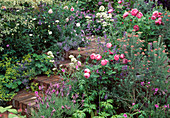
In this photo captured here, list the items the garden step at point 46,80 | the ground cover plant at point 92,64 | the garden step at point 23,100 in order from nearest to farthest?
the ground cover plant at point 92,64 < the garden step at point 23,100 < the garden step at point 46,80

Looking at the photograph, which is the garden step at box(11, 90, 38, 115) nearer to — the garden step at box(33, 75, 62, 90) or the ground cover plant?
the ground cover plant

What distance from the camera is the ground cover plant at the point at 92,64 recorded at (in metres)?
2.88

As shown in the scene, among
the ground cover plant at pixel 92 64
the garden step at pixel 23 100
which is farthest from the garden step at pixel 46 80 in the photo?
the garden step at pixel 23 100

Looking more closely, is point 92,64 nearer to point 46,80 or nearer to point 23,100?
point 46,80

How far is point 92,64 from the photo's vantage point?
3.55 m

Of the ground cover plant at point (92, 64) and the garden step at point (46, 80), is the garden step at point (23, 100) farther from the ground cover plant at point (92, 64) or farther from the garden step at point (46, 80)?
A: the garden step at point (46, 80)

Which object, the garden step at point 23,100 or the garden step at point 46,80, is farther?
the garden step at point 46,80

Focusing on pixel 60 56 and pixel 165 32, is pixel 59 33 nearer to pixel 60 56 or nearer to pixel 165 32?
pixel 60 56

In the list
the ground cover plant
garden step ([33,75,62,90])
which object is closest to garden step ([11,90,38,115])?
the ground cover plant

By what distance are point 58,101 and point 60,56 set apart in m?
1.99

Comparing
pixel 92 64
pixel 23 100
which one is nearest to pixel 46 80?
pixel 23 100

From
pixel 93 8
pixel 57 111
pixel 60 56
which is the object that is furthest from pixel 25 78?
pixel 93 8

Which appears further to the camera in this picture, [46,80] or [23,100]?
[46,80]

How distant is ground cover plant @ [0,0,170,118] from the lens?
2881 millimetres
